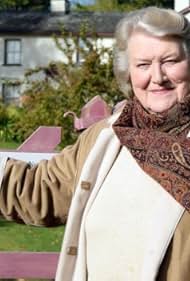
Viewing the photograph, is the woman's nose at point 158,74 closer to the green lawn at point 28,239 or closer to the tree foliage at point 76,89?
the green lawn at point 28,239

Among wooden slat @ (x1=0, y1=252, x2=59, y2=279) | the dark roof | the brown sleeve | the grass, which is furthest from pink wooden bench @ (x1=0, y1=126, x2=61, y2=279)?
the dark roof

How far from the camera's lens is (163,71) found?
8.89 feet

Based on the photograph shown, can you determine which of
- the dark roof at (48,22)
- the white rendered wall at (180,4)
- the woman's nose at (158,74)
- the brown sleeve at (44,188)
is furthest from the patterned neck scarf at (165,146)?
the dark roof at (48,22)

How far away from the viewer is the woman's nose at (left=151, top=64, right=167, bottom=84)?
2711 mm

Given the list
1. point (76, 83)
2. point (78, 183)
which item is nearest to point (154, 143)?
point (78, 183)

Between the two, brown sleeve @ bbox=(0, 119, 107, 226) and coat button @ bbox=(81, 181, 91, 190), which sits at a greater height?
coat button @ bbox=(81, 181, 91, 190)

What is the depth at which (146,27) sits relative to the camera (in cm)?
278

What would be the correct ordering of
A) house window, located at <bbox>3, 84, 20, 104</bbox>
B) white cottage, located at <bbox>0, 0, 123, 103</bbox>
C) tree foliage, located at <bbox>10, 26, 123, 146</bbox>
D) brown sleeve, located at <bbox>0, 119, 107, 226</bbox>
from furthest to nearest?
white cottage, located at <bbox>0, 0, 123, 103</bbox>
house window, located at <bbox>3, 84, 20, 104</bbox>
tree foliage, located at <bbox>10, 26, 123, 146</bbox>
brown sleeve, located at <bbox>0, 119, 107, 226</bbox>

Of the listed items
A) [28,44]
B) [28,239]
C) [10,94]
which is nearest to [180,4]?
[28,44]

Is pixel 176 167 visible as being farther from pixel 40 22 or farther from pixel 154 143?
pixel 40 22

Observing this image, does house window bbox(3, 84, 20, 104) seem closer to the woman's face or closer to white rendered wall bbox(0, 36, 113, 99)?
white rendered wall bbox(0, 36, 113, 99)

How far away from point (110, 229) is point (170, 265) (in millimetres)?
242

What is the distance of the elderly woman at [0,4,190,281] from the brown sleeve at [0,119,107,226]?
70 millimetres

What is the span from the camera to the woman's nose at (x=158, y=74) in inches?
107
